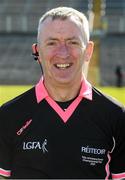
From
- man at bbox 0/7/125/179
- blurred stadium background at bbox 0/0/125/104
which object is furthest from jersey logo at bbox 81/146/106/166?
blurred stadium background at bbox 0/0/125/104

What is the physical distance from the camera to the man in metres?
2.61

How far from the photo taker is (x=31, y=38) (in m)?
31.3

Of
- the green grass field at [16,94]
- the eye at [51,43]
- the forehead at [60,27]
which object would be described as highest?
the forehead at [60,27]

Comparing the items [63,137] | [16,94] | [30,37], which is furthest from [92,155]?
[30,37]

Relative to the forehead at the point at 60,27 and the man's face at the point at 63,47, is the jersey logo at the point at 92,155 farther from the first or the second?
the forehead at the point at 60,27

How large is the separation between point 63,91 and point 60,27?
A: 273 mm

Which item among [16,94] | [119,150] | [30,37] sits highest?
[119,150]

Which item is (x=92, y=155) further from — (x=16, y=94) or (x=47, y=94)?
(x=16, y=94)

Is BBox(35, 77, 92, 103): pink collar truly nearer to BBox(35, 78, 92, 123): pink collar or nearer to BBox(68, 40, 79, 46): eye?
BBox(35, 78, 92, 123): pink collar

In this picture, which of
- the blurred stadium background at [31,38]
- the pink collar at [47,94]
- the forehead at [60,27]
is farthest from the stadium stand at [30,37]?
the forehead at [60,27]

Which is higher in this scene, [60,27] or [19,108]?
[60,27]

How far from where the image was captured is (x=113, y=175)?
107 inches

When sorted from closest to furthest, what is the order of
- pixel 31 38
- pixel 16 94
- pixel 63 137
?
pixel 63 137 → pixel 16 94 → pixel 31 38

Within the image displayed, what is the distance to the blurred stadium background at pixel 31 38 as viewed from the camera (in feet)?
86.8
